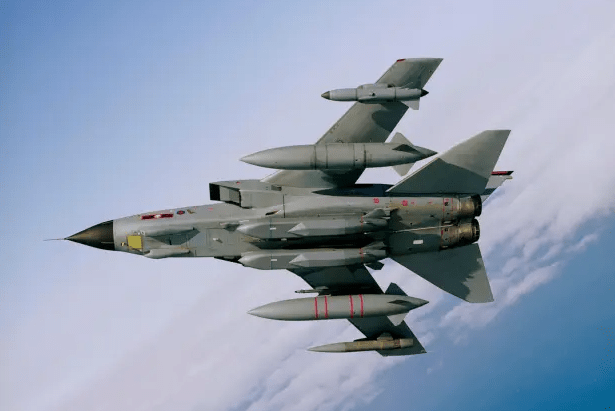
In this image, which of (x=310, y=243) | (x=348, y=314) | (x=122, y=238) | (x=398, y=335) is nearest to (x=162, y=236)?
(x=122, y=238)

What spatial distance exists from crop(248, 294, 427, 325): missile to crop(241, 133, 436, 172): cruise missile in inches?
155

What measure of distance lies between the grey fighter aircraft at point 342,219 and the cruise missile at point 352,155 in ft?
1.54

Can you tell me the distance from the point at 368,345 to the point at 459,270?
3.56 m

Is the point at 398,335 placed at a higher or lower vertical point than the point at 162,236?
lower

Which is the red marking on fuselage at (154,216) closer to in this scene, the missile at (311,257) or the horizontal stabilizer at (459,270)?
the missile at (311,257)

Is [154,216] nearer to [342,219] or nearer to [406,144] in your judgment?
[342,219]

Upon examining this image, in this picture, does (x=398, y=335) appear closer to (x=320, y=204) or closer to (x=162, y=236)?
(x=320, y=204)

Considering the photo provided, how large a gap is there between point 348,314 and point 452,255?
3.74 meters

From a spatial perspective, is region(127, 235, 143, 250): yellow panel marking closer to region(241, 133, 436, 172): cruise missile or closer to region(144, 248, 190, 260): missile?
region(144, 248, 190, 260): missile

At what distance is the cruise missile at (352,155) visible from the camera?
66.2 feet

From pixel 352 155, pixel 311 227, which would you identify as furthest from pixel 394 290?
pixel 352 155

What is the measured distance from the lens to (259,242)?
21703mm

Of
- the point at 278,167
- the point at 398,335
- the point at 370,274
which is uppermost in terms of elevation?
the point at 278,167

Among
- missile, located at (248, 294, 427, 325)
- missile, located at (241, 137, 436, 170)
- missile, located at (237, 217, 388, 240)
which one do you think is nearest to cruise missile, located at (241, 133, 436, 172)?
missile, located at (241, 137, 436, 170)
